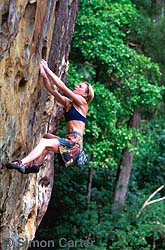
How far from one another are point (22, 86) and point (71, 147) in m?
0.88

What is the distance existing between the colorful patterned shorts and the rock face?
0.55m

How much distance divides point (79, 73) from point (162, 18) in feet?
8.65

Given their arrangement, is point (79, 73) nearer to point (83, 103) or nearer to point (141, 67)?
point (141, 67)

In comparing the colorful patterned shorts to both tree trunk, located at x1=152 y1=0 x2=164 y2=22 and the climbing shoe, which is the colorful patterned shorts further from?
tree trunk, located at x1=152 y1=0 x2=164 y2=22

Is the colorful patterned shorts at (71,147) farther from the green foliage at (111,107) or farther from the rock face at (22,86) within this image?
the green foliage at (111,107)

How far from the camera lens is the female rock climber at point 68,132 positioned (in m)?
5.47

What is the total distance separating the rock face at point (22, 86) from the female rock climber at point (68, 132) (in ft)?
0.90

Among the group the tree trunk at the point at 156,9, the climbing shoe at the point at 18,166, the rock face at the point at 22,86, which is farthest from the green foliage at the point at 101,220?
the climbing shoe at the point at 18,166

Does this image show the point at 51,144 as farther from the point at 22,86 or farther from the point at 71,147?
the point at 22,86

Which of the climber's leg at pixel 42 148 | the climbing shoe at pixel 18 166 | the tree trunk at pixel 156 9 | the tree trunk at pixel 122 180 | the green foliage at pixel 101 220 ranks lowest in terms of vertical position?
the green foliage at pixel 101 220

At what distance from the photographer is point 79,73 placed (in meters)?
10.8

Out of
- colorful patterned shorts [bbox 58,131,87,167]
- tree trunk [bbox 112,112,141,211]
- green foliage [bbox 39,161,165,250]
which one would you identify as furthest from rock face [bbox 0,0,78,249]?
tree trunk [bbox 112,112,141,211]

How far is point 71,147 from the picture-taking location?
18.6 ft

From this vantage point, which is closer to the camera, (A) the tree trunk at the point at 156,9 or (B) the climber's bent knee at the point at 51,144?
(B) the climber's bent knee at the point at 51,144
